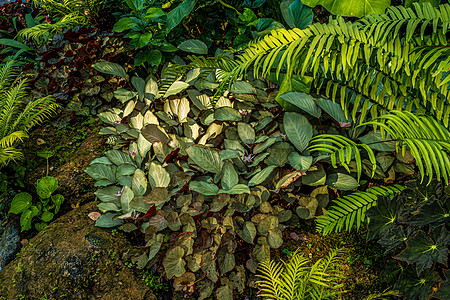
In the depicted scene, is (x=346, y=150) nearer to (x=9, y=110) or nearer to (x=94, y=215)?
(x=94, y=215)

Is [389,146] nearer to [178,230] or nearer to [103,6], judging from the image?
[178,230]

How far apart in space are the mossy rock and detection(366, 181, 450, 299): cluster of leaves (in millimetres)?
1378

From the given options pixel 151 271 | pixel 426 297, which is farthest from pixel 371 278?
pixel 151 271

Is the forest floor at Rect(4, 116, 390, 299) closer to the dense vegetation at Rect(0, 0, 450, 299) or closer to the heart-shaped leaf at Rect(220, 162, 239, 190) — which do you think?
the dense vegetation at Rect(0, 0, 450, 299)

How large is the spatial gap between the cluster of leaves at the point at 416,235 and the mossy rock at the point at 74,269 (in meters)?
1.38

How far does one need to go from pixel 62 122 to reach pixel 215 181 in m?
1.86

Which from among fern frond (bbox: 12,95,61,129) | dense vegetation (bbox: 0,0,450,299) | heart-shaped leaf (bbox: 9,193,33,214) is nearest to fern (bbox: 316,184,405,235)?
dense vegetation (bbox: 0,0,450,299)

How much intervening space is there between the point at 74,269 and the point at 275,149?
1.49 meters

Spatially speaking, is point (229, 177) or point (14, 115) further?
point (14, 115)

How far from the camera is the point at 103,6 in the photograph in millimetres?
3924

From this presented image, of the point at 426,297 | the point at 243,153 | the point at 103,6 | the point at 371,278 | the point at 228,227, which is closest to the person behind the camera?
the point at 426,297

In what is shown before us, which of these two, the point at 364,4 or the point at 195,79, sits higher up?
the point at 364,4

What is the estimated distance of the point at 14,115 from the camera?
284 centimetres

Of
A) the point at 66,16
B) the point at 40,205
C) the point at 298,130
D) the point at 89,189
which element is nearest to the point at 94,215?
the point at 89,189
